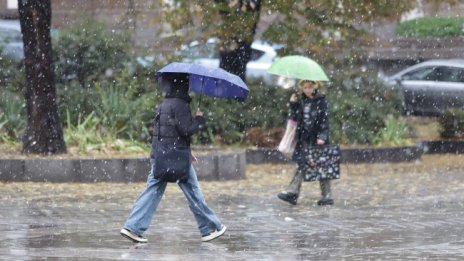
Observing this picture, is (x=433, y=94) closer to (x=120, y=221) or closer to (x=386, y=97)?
(x=386, y=97)

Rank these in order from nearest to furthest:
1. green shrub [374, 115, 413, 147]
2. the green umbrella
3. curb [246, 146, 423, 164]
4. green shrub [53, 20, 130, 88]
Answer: the green umbrella, curb [246, 146, 423, 164], green shrub [374, 115, 413, 147], green shrub [53, 20, 130, 88]

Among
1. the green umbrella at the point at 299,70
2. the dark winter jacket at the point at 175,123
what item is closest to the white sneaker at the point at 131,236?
the dark winter jacket at the point at 175,123

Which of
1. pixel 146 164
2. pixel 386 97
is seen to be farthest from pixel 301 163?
pixel 386 97

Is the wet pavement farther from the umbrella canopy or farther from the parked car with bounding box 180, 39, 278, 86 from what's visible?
the parked car with bounding box 180, 39, 278, 86

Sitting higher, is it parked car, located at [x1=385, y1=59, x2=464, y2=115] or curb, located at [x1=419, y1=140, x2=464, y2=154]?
parked car, located at [x1=385, y1=59, x2=464, y2=115]

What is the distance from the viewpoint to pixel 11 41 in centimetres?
2419

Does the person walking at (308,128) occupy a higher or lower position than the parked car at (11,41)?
lower

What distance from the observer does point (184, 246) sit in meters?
10.3

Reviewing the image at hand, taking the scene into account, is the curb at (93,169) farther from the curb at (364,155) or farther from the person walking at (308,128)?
the curb at (364,155)

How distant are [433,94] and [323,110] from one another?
12.4 m

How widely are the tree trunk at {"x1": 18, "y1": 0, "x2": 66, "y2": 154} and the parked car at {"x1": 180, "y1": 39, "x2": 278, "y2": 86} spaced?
10.7 ft

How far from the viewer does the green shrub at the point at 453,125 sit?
833 inches

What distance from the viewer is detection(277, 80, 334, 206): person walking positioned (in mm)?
13539

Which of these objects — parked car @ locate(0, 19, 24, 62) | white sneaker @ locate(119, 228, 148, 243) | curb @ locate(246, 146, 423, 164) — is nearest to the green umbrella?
white sneaker @ locate(119, 228, 148, 243)
